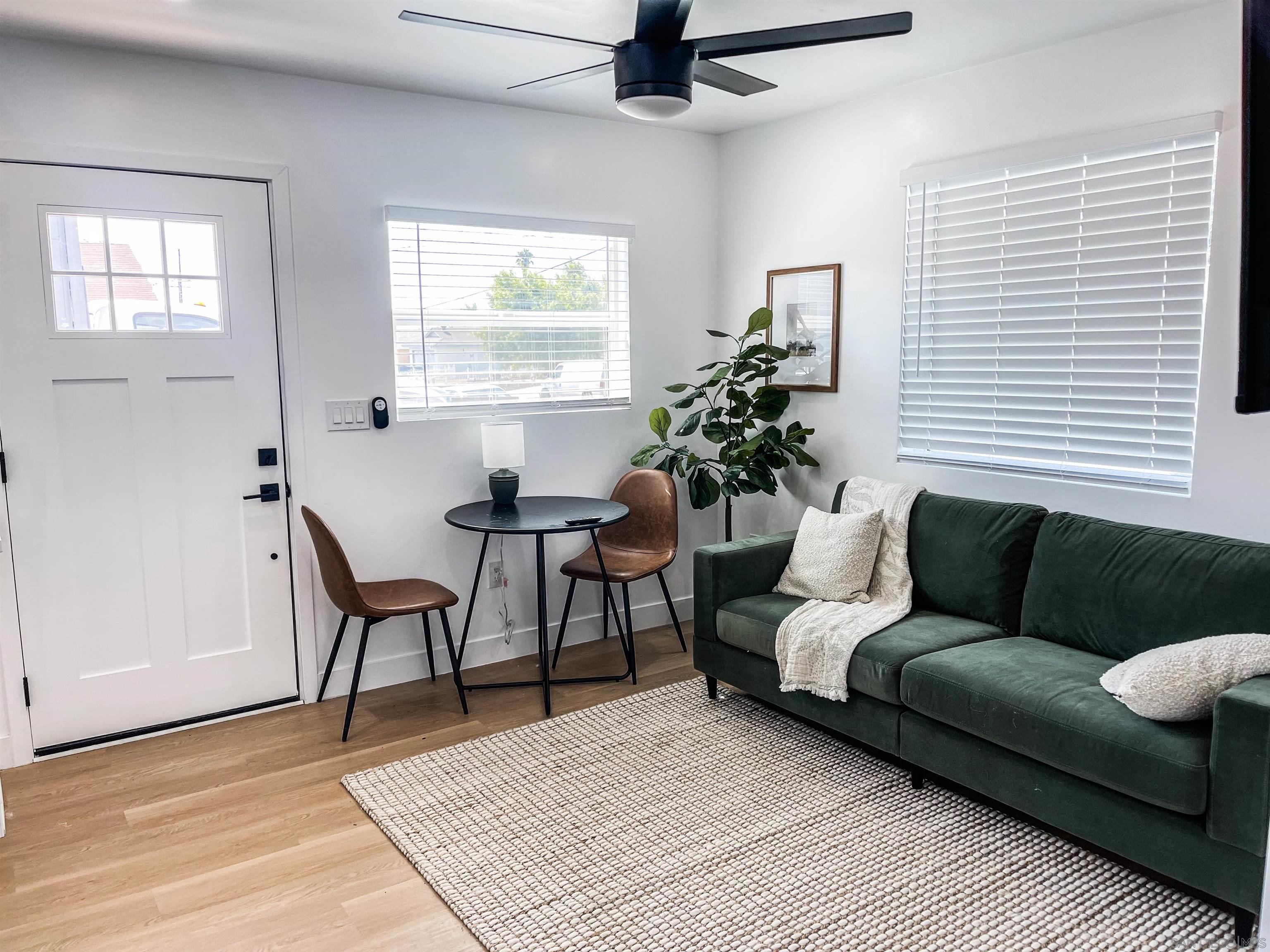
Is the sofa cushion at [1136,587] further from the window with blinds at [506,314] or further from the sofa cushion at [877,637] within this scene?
the window with blinds at [506,314]

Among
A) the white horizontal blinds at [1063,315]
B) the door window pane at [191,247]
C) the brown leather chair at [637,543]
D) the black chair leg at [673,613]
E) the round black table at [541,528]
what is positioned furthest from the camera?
the black chair leg at [673,613]

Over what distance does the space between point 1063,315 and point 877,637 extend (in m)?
1.42

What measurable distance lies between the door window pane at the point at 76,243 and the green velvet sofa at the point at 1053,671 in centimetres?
247

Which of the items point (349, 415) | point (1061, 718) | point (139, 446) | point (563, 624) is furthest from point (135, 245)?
point (1061, 718)

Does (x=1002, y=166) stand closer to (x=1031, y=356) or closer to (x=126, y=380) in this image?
(x=1031, y=356)

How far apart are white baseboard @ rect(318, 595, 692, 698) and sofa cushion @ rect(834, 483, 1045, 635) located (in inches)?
65.5

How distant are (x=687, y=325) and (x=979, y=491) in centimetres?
181

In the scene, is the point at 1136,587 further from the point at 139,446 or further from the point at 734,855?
the point at 139,446

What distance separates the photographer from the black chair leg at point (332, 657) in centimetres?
347

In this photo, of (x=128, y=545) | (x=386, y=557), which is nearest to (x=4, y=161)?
(x=128, y=545)

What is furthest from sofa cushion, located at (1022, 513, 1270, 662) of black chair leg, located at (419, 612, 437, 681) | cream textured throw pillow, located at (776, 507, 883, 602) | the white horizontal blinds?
black chair leg, located at (419, 612, 437, 681)

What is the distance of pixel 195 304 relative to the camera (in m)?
3.29

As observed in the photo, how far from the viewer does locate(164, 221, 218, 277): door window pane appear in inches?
127

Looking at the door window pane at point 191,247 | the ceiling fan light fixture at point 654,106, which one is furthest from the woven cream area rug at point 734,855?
the ceiling fan light fixture at point 654,106
